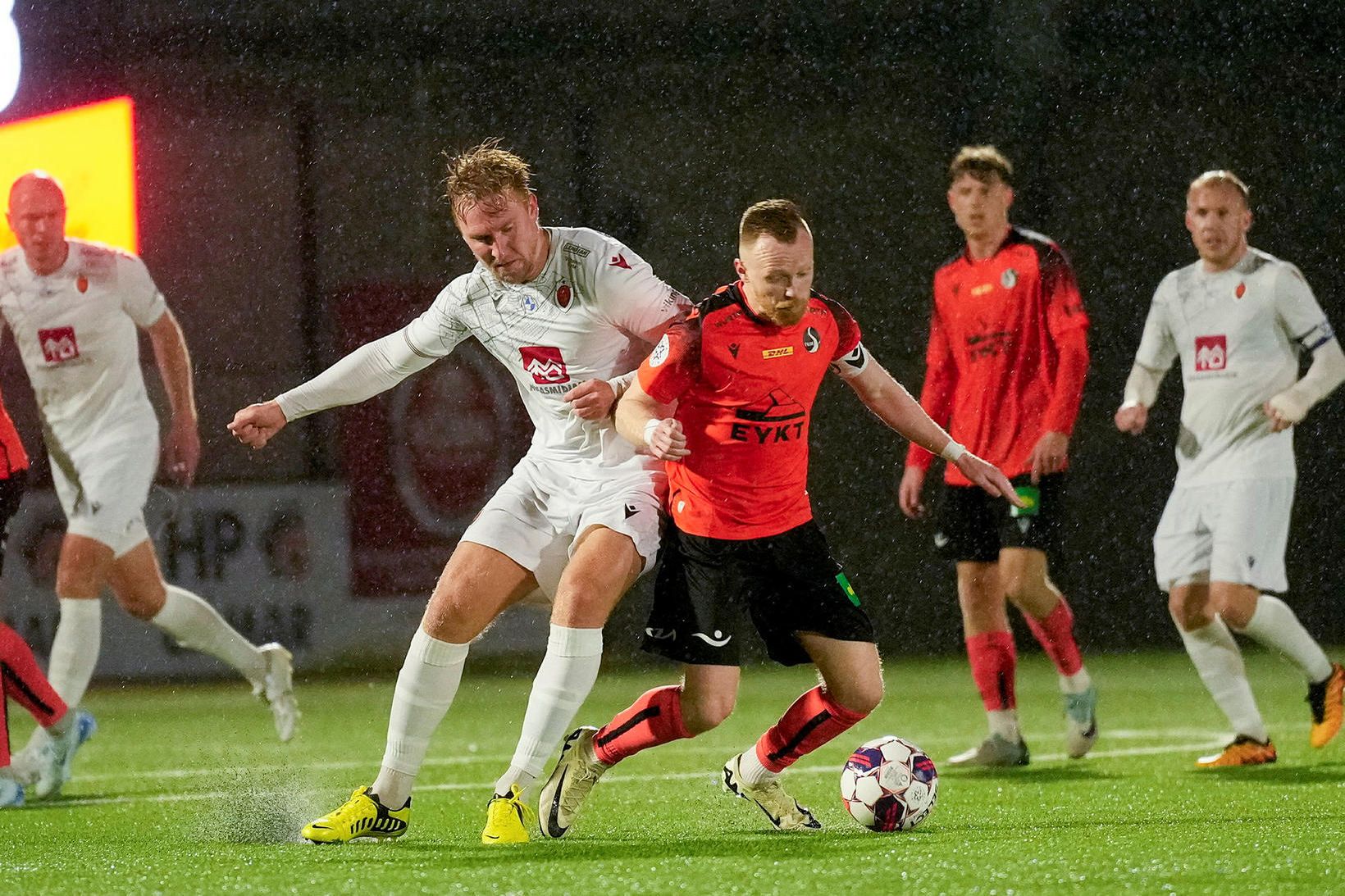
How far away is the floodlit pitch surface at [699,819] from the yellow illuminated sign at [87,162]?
2.33 m

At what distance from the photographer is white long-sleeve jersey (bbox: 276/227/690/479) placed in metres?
4.52

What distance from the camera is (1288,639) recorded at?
20.0ft

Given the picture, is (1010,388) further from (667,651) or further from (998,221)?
(667,651)

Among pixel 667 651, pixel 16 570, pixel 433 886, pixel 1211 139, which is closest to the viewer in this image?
pixel 433 886

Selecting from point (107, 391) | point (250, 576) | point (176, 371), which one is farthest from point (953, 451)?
point (250, 576)

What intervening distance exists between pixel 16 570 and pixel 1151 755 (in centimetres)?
590

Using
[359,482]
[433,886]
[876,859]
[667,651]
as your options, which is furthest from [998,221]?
[359,482]

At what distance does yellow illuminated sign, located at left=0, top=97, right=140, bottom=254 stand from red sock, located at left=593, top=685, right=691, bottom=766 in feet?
16.7

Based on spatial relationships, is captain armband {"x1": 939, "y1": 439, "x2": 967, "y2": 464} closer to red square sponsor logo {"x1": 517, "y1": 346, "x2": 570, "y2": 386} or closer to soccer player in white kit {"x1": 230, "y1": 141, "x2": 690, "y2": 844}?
soccer player in white kit {"x1": 230, "y1": 141, "x2": 690, "y2": 844}

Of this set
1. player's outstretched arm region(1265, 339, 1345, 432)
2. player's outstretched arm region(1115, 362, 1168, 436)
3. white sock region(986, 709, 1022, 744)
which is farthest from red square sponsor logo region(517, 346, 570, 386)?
player's outstretched arm region(1265, 339, 1345, 432)

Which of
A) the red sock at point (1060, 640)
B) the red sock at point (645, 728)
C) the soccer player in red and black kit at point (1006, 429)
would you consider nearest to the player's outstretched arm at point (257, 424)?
the red sock at point (645, 728)

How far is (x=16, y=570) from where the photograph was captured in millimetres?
9469

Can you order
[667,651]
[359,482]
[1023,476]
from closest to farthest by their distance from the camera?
[667,651] < [1023,476] < [359,482]

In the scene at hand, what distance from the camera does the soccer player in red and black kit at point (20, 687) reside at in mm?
5602
